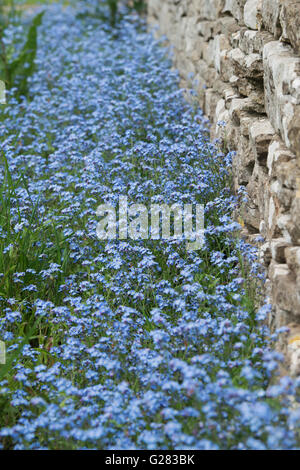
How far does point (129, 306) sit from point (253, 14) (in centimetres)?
219

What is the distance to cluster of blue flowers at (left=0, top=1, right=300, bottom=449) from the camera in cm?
241

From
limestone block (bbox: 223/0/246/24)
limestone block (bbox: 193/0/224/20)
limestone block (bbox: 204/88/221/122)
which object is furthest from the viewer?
limestone block (bbox: 193/0/224/20)

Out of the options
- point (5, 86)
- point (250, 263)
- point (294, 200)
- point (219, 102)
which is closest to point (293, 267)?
point (294, 200)

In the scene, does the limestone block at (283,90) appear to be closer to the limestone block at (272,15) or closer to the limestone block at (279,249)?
the limestone block at (272,15)

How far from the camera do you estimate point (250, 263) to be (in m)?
3.29

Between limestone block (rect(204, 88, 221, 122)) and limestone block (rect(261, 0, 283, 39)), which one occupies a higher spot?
limestone block (rect(261, 0, 283, 39))

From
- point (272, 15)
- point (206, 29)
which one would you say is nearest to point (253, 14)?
point (272, 15)

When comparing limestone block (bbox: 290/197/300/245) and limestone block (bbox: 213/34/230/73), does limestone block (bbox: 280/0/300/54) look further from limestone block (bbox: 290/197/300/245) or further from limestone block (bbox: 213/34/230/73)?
limestone block (bbox: 213/34/230/73)

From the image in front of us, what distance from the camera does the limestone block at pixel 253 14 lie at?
12.6ft

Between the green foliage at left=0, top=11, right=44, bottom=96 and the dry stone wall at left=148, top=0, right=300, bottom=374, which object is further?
the green foliage at left=0, top=11, right=44, bottom=96

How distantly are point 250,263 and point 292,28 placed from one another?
132 cm

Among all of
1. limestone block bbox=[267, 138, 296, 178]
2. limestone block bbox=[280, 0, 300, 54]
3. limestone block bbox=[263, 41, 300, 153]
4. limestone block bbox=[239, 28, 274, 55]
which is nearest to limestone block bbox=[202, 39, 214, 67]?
limestone block bbox=[239, 28, 274, 55]

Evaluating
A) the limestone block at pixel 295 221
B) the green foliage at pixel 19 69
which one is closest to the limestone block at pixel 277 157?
the limestone block at pixel 295 221
